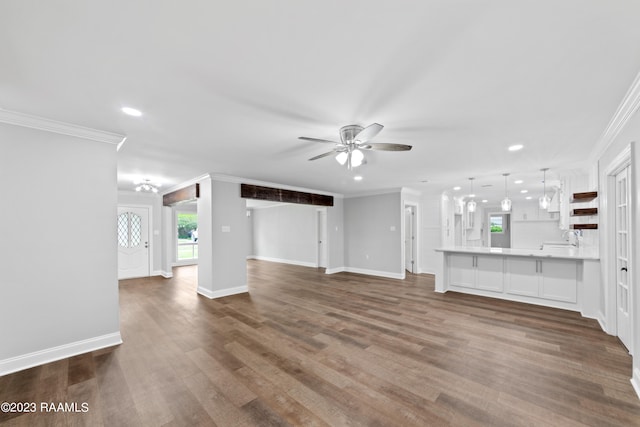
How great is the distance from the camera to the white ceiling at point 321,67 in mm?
1331

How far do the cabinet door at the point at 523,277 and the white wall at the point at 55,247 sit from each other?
20.5 feet

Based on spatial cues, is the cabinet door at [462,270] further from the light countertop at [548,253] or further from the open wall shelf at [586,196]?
the open wall shelf at [586,196]

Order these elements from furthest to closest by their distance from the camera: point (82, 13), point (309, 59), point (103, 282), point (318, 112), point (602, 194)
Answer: point (602, 194), point (103, 282), point (318, 112), point (309, 59), point (82, 13)

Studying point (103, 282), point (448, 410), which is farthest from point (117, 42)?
point (448, 410)

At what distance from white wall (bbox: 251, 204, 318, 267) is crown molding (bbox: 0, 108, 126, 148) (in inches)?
254

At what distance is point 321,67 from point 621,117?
2960 mm

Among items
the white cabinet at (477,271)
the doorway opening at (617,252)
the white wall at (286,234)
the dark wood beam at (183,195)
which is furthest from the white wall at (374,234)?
the dark wood beam at (183,195)

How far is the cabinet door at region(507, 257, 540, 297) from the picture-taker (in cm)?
457

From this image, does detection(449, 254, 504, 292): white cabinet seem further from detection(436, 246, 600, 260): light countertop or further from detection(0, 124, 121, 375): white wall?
detection(0, 124, 121, 375): white wall

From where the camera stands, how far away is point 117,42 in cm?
152

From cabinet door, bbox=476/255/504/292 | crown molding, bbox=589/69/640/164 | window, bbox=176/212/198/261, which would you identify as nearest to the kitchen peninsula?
cabinet door, bbox=476/255/504/292

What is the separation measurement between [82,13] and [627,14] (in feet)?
9.10

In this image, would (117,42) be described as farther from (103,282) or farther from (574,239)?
(574,239)

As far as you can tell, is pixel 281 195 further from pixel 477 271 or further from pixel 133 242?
pixel 133 242
